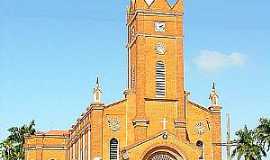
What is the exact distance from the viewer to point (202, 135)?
209 ft

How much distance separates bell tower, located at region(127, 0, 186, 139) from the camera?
204 ft

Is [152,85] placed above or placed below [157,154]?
above

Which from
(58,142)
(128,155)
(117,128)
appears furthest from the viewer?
(58,142)

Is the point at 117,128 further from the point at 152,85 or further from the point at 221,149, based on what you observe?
the point at 221,149

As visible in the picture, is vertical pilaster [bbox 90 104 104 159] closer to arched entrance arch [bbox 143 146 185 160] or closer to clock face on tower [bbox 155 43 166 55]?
arched entrance arch [bbox 143 146 185 160]

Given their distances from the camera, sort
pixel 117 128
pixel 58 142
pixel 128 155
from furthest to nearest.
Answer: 1. pixel 58 142
2. pixel 117 128
3. pixel 128 155

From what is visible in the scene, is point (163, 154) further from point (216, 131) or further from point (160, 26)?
point (160, 26)

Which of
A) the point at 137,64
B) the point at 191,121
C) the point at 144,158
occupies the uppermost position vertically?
the point at 137,64

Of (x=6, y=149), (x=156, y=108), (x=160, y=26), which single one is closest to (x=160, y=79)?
(x=156, y=108)

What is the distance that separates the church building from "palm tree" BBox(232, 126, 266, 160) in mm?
3131

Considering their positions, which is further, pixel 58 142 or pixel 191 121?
pixel 58 142

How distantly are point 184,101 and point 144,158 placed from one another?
8.89 m

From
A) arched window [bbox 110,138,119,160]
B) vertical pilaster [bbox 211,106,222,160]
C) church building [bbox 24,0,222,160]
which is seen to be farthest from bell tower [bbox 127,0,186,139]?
vertical pilaster [bbox 211,106,222,160]

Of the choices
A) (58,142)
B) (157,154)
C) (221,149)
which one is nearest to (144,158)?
(157,154)
